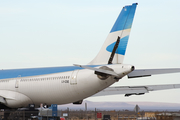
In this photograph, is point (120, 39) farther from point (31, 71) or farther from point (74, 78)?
point (31, 71)

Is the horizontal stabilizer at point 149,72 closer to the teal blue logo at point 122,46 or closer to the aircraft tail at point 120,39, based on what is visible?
the aircraft tail at point 120,39

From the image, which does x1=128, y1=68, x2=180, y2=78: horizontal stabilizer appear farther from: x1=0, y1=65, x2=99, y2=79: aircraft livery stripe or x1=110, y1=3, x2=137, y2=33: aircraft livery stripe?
x1=0, y1=65, x2=99, y2=79: aircraft livery stripe

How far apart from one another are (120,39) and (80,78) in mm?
3946

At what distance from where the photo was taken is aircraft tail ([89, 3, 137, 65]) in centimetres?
2208

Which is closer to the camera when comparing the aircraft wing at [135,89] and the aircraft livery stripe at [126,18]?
the aircraft livery stripe at [126,18]

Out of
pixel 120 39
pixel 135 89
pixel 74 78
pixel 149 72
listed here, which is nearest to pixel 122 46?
pixel 120 39

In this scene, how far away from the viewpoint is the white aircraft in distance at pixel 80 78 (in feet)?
68.4

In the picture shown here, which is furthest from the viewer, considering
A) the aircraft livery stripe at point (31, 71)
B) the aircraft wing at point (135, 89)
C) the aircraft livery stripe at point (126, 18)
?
the aircraft wing at point (135, 89)

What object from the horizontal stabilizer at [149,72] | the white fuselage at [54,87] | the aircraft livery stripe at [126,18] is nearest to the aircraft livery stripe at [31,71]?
the white fuselage at [54,87]

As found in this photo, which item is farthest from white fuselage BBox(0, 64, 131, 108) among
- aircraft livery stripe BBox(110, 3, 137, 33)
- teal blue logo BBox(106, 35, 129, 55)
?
aircraft livery stripe BBox(110, 3, 137, 33)

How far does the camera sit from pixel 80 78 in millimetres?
21844

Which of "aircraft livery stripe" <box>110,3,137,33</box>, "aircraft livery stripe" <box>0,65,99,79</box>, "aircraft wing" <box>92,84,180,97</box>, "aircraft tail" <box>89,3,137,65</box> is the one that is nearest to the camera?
"aircraft tail" <box>89,3,137,65</box>

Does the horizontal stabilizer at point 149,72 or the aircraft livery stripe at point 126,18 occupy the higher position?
the aircraft livery stripe at point 126,18

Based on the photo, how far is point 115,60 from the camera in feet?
72.4
